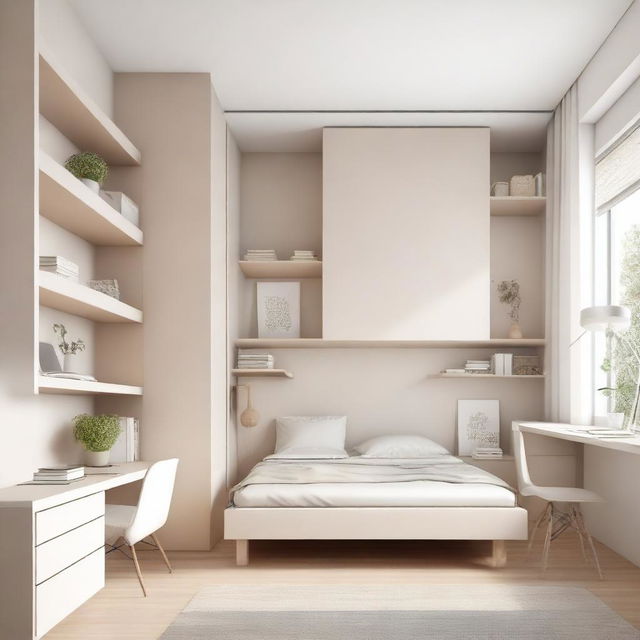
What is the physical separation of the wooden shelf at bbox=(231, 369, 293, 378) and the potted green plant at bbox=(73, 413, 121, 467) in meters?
1.55

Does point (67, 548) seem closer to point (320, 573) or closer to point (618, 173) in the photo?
point (320, 573)

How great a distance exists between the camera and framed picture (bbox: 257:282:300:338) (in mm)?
6156

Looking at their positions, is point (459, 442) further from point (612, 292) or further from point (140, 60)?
point (140, 60)

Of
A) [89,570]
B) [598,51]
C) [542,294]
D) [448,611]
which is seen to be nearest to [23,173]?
[89,570]

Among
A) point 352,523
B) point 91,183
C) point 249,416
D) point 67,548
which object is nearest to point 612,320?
point 352,523

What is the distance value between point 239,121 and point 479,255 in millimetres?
2014

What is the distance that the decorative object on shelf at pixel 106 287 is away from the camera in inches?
174

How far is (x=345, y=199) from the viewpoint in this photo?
18.7 ft

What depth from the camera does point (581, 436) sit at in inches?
159

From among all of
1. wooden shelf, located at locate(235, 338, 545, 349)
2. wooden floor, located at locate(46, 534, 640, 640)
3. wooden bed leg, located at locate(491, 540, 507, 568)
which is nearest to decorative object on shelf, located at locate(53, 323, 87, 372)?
wooden floor, located at locate(46, 534, 640, 640)

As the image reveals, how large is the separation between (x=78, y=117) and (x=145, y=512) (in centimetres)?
204

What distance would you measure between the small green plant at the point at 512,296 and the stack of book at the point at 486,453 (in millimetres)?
1056

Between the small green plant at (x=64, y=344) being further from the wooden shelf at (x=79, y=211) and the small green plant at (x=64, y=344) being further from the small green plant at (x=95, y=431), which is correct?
the wooden shelf at (x=79, y=211)

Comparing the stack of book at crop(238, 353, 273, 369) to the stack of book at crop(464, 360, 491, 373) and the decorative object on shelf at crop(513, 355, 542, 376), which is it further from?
the decorative object on shelf at crop(513, 355, 542, 376)
